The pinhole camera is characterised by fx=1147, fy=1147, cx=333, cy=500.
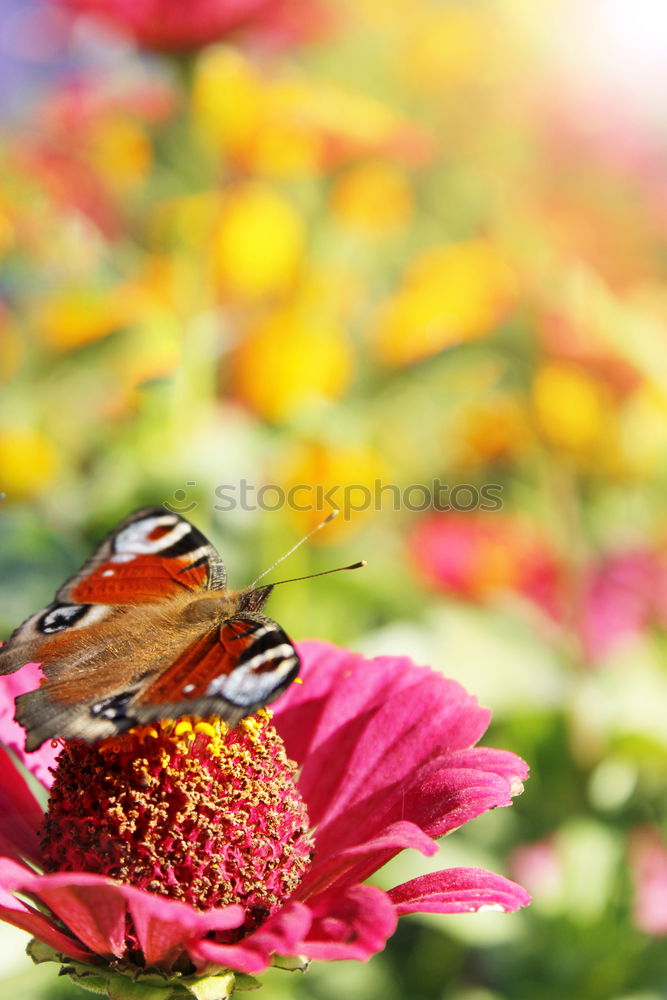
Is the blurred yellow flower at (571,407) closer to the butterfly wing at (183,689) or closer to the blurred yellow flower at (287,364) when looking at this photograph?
the blurred yellow flower at (287,364)

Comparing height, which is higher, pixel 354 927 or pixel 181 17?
pixel 181 17

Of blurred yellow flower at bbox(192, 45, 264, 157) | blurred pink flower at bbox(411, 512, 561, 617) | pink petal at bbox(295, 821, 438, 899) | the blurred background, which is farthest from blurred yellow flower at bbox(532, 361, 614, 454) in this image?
pink petal at bbox(295, 821, 438, 899)

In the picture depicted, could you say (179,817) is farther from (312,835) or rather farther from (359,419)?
(359,419)

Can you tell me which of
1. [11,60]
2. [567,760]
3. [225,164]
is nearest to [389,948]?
[567,760]

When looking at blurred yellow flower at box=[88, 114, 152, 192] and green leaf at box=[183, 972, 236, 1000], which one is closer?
green leaf at box=[183, 972, 236, 1000]

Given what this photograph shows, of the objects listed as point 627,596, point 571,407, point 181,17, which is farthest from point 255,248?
point 627,596

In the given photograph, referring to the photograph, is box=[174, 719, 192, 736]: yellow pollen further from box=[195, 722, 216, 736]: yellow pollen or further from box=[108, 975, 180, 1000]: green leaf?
box=[108, 975, 180, 1000]: green leaf

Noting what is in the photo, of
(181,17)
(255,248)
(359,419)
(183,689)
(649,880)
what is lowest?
(649,880)
